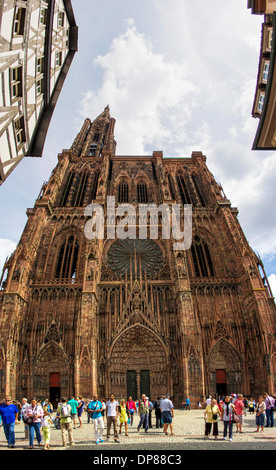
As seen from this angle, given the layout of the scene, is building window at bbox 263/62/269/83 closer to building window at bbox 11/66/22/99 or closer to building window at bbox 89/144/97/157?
building window at bbox 11/66/22/99

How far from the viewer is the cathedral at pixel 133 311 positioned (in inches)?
872

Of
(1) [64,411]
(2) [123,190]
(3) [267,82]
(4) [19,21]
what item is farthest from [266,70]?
(2) [123,190]

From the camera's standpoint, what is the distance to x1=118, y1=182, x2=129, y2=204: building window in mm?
35541

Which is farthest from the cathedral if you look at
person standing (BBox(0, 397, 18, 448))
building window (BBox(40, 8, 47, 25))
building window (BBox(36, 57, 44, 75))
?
building window (BBox(40, 8, 47, 25))

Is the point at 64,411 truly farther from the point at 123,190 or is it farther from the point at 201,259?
the point at 123,190

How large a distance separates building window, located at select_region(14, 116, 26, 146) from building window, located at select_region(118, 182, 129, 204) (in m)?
22.0

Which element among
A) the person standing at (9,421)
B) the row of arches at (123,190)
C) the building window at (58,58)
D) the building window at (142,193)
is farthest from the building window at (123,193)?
the person standing at (9,421)

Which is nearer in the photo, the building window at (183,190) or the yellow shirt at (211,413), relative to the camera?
the yellow shirt at (211,413)

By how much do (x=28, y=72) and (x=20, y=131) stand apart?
2.33 m

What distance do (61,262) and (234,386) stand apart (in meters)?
17.7

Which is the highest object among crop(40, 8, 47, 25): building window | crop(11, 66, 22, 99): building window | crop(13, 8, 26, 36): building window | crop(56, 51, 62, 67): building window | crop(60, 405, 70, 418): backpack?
crop(56, 51, 62, 67): building window

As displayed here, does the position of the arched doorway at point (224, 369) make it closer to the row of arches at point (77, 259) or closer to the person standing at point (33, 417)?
the row of arches at point (77, 259)

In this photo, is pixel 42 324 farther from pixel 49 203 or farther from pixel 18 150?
pixel 18 150

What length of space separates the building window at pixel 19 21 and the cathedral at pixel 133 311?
56.3 ft
